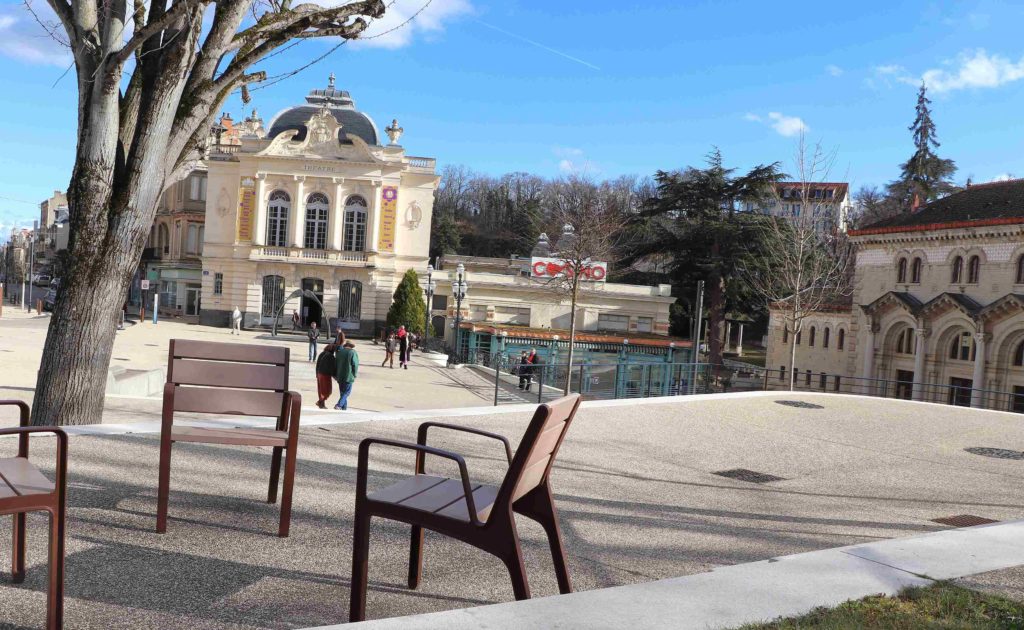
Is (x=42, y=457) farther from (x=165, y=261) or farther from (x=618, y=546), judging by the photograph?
(x=165, y=261)

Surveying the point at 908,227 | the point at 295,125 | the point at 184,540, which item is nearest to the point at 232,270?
the point at 295,125

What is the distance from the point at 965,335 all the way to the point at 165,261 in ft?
174

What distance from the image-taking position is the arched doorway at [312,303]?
53.8 metres

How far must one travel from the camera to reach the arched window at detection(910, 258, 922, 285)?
50281mm

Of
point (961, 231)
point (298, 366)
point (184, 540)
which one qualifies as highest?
point (961, 231)

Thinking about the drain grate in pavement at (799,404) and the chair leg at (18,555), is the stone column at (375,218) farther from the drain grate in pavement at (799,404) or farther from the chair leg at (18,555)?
the chair leg at (18,555)

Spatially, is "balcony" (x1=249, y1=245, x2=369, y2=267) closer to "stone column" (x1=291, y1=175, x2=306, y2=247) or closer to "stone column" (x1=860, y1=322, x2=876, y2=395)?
"stone column" (x1=291, y1=175, x2=306, y2=247)

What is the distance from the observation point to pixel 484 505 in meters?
3.71

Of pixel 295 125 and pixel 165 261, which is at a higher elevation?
pixel 295 125

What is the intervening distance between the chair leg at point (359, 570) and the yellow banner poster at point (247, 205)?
52.3 metres

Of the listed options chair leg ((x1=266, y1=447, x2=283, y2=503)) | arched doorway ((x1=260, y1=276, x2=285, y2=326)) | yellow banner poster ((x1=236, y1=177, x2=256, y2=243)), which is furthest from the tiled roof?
chair leg ((x1=266, y1=447, x2=283, y2=503))

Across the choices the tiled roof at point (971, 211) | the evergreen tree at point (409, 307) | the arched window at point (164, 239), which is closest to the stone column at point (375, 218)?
the evergreen tree at point (409, 307)

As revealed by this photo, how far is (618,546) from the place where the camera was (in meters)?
5.43

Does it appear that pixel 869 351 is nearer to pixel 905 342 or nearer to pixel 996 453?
pixel 905 342
